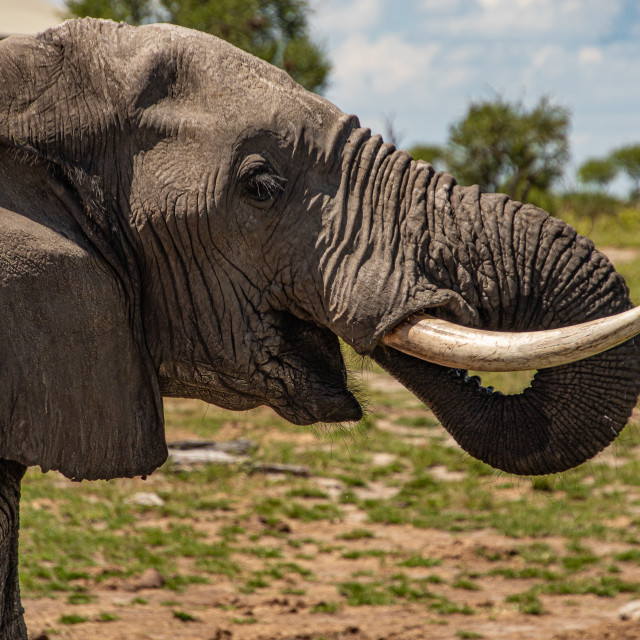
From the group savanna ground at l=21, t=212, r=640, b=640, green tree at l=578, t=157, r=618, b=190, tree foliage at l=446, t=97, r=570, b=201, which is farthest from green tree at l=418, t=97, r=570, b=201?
green tree at l=578, t=157, r=618, b=190

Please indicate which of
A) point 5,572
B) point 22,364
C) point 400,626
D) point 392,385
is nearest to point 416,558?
point 400,626

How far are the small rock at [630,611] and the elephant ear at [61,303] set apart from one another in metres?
3.84

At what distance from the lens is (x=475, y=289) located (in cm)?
262

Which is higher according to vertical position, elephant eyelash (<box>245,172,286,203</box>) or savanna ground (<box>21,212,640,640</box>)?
elephant eyelash (<box>245,172,286,203</box>)

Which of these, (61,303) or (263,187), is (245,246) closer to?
(263,187)

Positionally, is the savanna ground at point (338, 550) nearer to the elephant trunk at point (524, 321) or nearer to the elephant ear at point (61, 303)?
the elephant trunk at point (524, 321)

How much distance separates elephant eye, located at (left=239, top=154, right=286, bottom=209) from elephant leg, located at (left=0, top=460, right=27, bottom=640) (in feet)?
3.24

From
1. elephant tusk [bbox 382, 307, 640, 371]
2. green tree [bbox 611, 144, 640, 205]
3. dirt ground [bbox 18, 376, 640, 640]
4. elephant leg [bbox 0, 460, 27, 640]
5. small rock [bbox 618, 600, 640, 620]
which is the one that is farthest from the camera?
green tree [bbox 611, 144, 640, 205]

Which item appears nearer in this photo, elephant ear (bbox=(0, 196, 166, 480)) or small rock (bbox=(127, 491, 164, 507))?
elephant ear (bbox=(0, 196, 166, 480))

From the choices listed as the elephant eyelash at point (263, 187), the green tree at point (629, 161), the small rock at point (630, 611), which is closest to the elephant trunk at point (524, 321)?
the elephant eyelash at point (263, 187)

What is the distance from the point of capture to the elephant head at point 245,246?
255 cm

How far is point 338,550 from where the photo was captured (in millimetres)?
7094

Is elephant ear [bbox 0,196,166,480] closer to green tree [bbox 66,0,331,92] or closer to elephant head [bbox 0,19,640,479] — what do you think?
elephant head [bbox 0,19,640,479]

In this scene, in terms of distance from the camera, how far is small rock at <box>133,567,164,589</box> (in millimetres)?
6102
